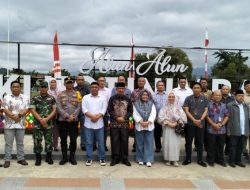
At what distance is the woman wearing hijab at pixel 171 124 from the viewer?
23.3 ft

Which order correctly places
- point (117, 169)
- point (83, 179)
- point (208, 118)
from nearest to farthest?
point (83, 179)
point (117, 169)
point (208, 118)

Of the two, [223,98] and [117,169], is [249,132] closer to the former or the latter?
[223,98]

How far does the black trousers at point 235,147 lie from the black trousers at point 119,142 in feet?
7.14

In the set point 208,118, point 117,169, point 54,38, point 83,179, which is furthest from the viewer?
point 54,38

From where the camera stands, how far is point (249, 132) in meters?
7.40

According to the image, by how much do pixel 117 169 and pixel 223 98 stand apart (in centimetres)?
280

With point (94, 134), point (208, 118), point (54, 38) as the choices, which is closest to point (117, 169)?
point (94, 134)

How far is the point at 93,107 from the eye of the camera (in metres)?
7.03

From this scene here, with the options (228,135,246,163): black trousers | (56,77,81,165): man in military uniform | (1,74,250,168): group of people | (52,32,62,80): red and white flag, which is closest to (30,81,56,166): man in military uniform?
(1,74,250,168): group of people

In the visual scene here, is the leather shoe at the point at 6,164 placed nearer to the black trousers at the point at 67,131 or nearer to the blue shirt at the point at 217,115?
the black trousers at the point at 67,131


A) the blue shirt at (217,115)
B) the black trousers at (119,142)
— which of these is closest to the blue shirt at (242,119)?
the blue shirt at (217,115)

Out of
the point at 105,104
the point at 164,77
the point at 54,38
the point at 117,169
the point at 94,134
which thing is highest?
the point at 54,38

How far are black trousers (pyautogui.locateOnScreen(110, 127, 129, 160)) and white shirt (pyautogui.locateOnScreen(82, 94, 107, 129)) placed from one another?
1.10ft

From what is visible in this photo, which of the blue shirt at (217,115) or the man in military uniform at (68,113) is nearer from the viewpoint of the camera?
the man in military uniform at (68,113)
